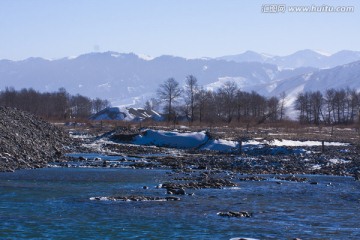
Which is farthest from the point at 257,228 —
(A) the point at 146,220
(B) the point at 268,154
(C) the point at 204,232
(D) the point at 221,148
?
(D) the point at 221,148

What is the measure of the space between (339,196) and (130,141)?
39.5 m

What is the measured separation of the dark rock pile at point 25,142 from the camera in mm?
36938

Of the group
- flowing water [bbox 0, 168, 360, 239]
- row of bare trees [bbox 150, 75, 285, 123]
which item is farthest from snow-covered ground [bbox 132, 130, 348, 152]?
row of bare trees [bbox 150, 75, 285, 123]

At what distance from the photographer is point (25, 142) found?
40.9 meters

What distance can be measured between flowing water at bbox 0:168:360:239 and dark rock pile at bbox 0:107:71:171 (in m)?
5.42

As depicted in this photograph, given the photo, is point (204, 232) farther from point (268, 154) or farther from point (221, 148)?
point (221, 148)

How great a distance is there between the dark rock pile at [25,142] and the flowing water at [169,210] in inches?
213

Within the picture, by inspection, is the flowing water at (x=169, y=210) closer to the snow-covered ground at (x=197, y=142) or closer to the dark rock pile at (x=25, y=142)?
the dark rock pile at (x=25, y=142)

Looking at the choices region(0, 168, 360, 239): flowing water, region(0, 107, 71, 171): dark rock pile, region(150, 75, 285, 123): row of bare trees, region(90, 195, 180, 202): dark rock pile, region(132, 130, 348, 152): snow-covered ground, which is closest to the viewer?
region(0, 168, 360, 239): flowing water

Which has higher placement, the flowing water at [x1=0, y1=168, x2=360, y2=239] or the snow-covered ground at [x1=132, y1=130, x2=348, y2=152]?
the snow-covered ground at [x1=132, y1=130, x2=348, y2=152]

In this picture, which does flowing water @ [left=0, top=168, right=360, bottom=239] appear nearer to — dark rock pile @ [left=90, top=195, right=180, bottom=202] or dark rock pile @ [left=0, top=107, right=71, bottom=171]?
dark rock pile @ [left=90, top=195, right=180, bottom=202]

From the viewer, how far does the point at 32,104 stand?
172 metres

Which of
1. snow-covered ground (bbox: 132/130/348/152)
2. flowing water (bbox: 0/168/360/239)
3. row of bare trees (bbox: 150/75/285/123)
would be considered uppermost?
row of bare trees (bbox: 150/75/285/123)

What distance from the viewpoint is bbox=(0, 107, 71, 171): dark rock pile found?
36938 millimetres
